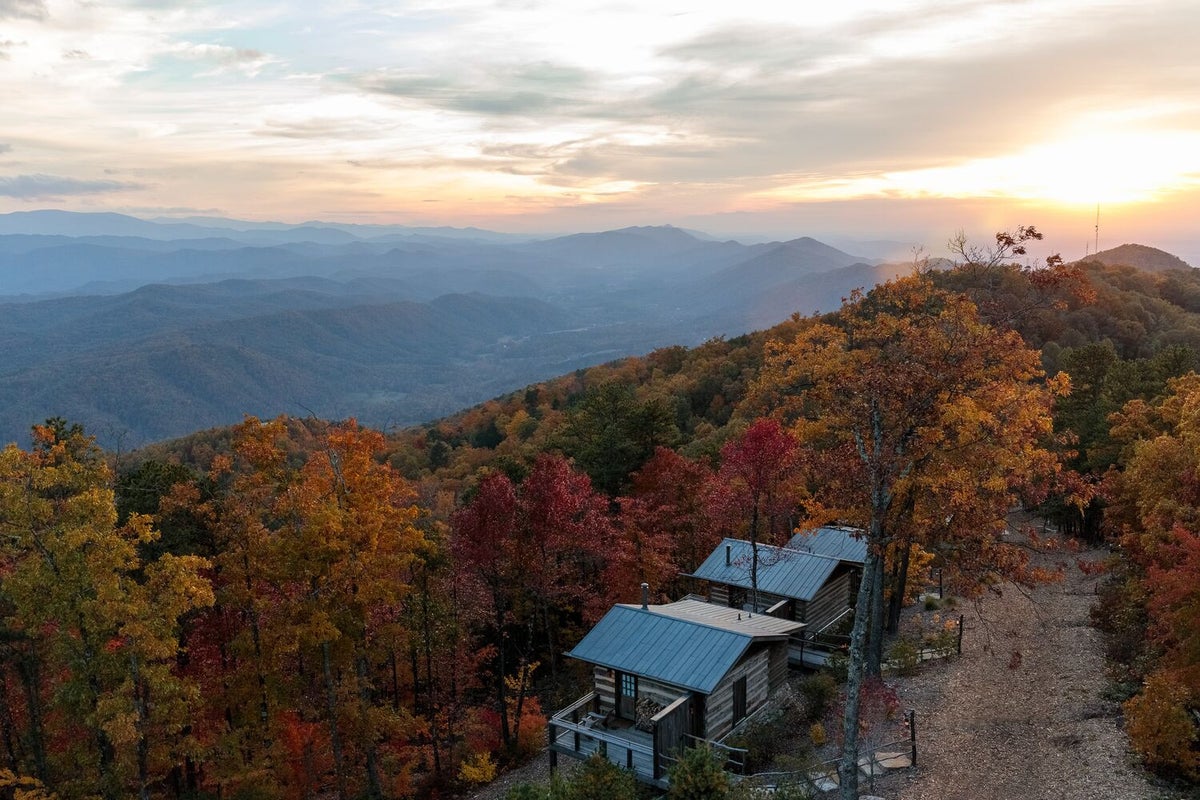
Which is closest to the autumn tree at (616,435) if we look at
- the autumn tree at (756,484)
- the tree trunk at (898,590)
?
the autumn tree at (756,484)

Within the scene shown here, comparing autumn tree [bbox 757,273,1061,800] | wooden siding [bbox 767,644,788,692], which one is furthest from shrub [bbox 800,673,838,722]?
autumn tree [bbox 757,273,1061,800]

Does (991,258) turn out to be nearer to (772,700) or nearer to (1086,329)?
(772,700)

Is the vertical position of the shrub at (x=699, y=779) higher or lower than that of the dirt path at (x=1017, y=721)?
higher

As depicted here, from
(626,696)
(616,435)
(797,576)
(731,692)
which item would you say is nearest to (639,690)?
(626,696)

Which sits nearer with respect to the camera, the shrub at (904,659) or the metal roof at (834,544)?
the shrub at (904,659)

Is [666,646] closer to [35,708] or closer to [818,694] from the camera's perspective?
[818,694]

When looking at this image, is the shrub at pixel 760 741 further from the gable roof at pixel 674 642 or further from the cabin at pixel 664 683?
the gable roof at pixel 674 642
